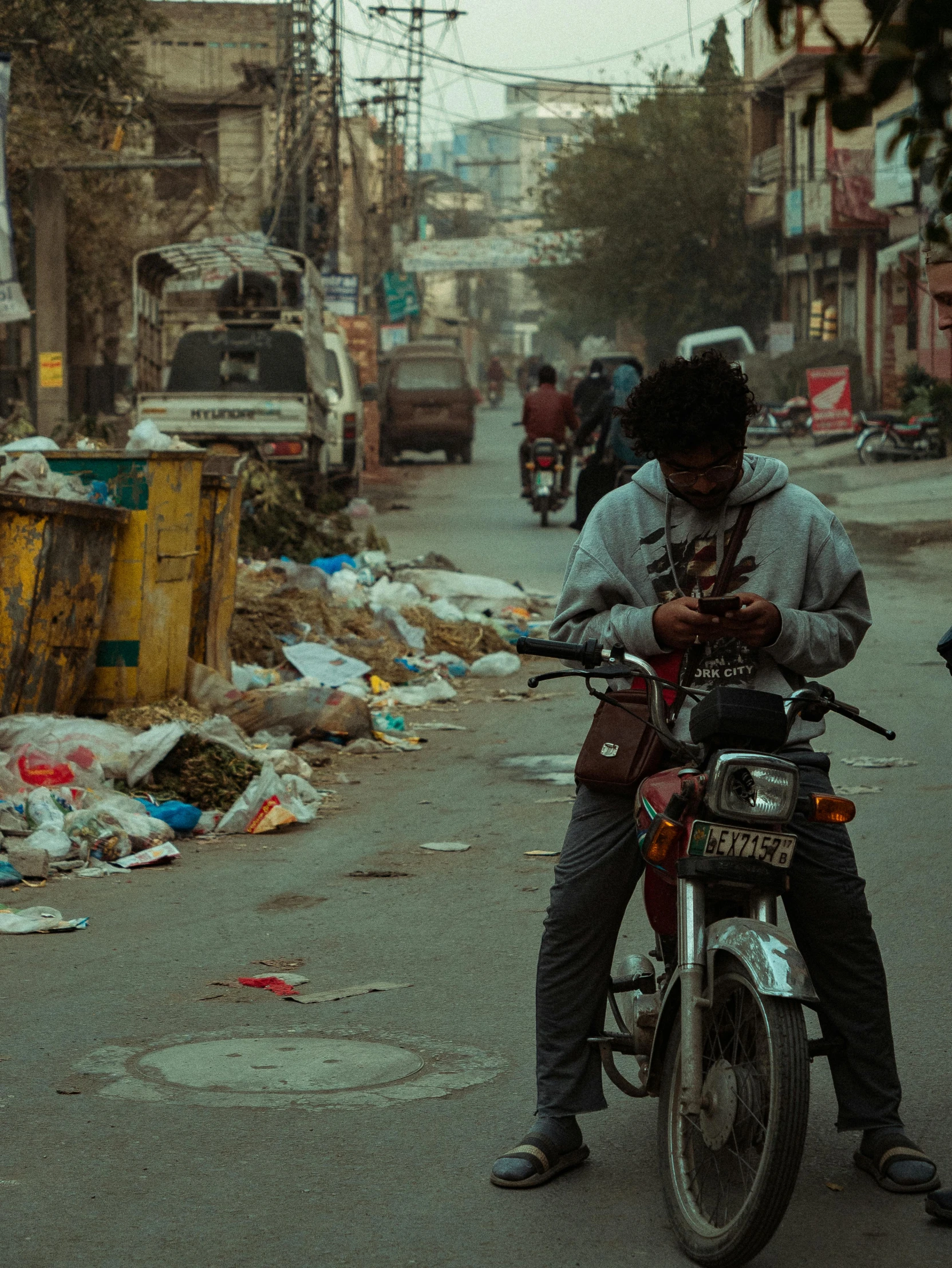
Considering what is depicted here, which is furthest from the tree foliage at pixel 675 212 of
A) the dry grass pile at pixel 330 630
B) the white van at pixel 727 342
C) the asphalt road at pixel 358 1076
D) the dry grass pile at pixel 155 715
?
the asphalt road at pixel 358 1076

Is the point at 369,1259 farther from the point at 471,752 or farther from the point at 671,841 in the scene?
the point at 471,752

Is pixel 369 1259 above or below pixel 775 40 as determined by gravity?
below

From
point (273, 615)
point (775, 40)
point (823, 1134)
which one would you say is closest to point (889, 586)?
point (273, 615)

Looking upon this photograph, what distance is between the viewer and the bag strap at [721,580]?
11.8 feet

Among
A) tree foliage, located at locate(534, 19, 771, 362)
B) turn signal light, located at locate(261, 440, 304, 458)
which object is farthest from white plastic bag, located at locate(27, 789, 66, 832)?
tree foliage, located at locate(534, 19, 771, 362)

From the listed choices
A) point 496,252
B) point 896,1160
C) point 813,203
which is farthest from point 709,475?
point 496,252

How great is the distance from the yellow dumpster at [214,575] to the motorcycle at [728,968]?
6.00m

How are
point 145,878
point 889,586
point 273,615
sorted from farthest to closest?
point 889,586 < point 273,615 < point 145,878

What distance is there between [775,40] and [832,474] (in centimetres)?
2567

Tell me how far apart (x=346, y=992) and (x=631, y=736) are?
1.87 m

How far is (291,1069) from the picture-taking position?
14.4 feet

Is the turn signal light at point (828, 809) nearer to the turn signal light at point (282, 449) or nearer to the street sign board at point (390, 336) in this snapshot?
the turn signal light at point (282, 449)

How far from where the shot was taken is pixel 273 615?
11102 millimetres

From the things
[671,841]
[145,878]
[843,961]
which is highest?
[671,841]
